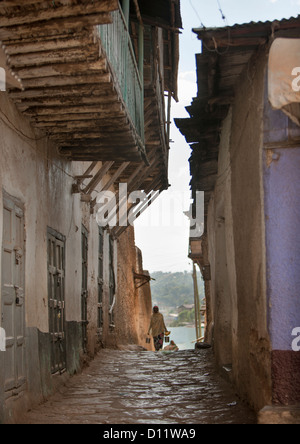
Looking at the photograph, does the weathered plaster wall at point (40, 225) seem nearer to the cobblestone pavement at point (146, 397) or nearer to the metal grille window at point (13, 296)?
the metal grille window at point (13, 296)

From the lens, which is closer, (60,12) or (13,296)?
(60,12)

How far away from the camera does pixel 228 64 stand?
5.99 metres

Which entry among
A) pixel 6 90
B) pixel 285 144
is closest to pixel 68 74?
pixel 6 90

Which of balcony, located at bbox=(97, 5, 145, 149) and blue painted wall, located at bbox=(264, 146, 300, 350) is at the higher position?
balcony, located at bbox=(97, 5, 145, 149)

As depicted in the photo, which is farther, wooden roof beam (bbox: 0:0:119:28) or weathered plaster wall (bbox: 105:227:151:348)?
weathered plaster wall (bbox: 105:227:151:348)

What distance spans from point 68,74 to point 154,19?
5130mm

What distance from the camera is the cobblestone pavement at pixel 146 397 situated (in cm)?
596

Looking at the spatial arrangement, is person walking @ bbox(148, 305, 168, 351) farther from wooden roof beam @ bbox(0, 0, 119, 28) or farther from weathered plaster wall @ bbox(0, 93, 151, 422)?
wooden roof beam @ bbox(0, 0, 119, 28)

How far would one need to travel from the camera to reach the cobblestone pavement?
5957 mm

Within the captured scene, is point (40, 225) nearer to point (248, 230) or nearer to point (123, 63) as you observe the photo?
point (123, 63)

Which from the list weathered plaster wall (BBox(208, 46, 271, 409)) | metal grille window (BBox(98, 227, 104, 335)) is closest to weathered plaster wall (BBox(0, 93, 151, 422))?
metal grille window (BBox(98, 227, 104, 335))

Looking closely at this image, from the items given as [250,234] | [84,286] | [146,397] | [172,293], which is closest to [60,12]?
[250,234]

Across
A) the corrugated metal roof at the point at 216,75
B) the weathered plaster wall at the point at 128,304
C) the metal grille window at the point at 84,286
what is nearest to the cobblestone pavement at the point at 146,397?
the metal grille window at the point at 84,286

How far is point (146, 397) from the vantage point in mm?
7383
